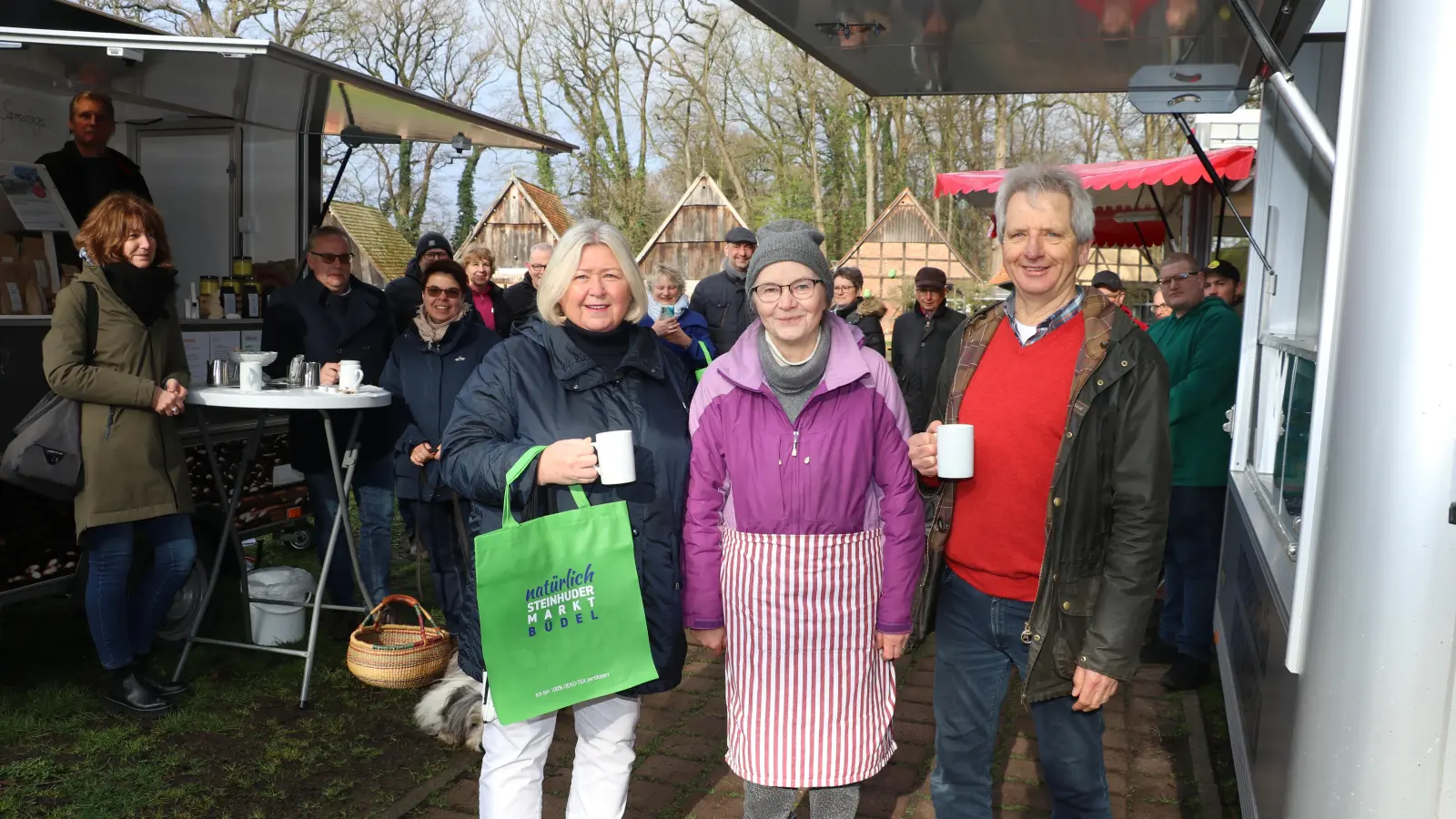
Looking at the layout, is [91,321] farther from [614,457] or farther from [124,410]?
[614,457]

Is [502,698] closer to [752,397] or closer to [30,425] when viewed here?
[752,397]

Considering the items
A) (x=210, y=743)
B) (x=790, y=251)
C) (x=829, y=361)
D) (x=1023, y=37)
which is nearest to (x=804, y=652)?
(x=829, y=361)

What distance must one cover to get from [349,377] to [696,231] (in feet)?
114

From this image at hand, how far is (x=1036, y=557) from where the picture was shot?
8.61ft

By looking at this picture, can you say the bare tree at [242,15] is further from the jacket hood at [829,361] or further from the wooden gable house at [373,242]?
the jacket hood at [829,361]

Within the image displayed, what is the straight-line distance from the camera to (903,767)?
161 inches

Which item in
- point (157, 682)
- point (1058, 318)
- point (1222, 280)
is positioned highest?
point (1222, 280)

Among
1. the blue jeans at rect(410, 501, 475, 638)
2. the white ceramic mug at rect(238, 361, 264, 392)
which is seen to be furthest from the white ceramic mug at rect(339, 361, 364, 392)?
the blue jeans at rect(410, 501, 475, 638)

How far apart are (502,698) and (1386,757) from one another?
176 centimetres

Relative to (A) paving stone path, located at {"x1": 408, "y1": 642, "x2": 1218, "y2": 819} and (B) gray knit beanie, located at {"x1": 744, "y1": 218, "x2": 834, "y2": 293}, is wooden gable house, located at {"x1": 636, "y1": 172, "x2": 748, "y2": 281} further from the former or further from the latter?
(B) gray knit beanie, located at {"x1": 744, "y1": 218, "x2": 834, "y2": 293}

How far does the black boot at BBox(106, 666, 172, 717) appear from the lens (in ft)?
15.0

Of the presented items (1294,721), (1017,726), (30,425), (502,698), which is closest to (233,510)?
Result: (30,425)

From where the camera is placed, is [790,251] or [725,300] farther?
[725,300]

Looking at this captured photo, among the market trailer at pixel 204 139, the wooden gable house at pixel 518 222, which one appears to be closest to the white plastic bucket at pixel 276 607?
the market trailer at pixel 204 139
